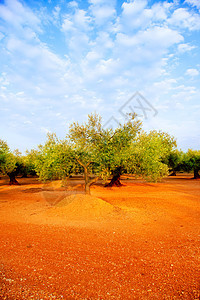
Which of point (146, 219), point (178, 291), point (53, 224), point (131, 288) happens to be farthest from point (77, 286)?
point (146, 219)

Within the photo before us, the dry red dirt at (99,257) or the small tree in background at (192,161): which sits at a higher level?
the small tree in background at (192,161)

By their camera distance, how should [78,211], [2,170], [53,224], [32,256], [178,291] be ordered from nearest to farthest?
[178,291]
[32,256]
[53,224]
[78,211]
[2,170]

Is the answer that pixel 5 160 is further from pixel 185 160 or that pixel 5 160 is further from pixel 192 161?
pixel 192 161

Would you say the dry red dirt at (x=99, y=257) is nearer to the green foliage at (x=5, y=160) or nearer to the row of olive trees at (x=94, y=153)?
the row of olive trees at (x=94, y=153)

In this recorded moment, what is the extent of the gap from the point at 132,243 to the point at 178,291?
335 centimetres

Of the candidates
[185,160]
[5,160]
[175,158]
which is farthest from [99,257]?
[185,160]

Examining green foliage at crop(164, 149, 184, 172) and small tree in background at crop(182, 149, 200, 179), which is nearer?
small tree in background at crop(182, 149, 200, 179)

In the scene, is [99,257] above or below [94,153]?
below

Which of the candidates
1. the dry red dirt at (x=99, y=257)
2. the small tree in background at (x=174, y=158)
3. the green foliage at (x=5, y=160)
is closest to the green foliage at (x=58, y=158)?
the dry red dirt at (x=99, y=257)

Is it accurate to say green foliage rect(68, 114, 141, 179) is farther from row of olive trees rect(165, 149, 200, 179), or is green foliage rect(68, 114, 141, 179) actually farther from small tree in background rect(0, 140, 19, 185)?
row of olive trees rect(165, 149, 200, 179)

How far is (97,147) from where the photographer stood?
16125mm

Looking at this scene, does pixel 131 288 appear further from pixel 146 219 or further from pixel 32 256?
pixel 146 219

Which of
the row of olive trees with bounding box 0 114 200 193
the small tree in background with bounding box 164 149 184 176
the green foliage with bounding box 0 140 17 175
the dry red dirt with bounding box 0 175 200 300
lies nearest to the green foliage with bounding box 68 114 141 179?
the row of olive trees with bounding box 0 114 200 193

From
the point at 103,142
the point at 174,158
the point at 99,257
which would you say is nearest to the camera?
the point at 99,257
